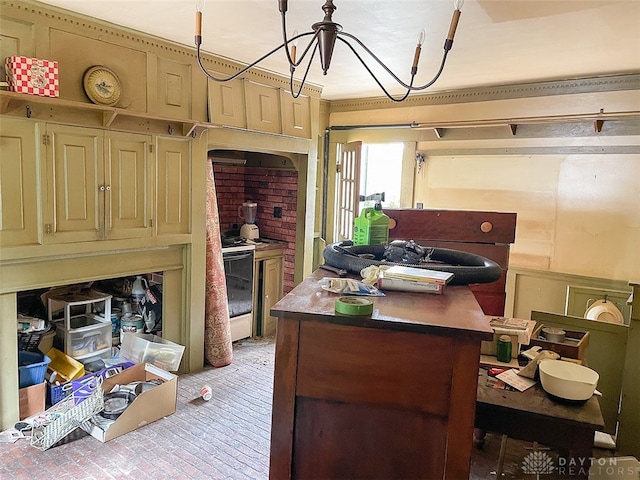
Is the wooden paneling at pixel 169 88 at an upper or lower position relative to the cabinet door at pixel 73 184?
upper

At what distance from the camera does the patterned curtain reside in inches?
158

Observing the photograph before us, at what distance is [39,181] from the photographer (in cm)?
279

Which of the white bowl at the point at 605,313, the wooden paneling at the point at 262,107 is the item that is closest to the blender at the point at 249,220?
the wooden paneling at the point at 262,107

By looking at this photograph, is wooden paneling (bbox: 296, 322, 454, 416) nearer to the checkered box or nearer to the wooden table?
the wooden table

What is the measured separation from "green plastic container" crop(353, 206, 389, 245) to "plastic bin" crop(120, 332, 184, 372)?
213 cm

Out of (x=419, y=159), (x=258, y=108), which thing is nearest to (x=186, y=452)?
(x=258, y=108)

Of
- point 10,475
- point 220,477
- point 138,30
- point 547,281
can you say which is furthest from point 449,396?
point 547,281

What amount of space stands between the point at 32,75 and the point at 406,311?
258cm

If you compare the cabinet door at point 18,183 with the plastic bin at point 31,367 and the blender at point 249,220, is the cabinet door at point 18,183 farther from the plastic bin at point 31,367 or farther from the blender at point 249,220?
the blender at point 249,220

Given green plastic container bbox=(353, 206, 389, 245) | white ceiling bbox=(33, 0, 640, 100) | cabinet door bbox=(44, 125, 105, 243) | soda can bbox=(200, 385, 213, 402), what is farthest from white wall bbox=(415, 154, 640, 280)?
cabinet door bbox=(44, 125, 105, 243)

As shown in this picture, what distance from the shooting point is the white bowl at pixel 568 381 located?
1.68m

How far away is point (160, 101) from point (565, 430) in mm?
3247

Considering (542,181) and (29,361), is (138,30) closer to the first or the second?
(29,361)

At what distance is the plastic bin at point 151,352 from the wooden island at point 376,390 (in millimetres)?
2431
